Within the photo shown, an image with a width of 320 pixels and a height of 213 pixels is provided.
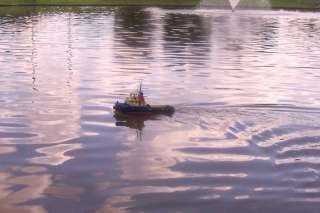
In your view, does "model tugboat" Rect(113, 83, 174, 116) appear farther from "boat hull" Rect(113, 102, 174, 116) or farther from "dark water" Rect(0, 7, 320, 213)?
"dark water" Rect(0, 7, 320, 213)

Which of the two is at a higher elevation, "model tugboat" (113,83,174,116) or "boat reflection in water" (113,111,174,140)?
"model tugboat" (113,83,174,116)

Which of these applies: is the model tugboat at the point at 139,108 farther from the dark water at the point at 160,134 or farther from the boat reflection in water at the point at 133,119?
the dark water at the point at 160,134

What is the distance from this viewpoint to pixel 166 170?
21.1 meters

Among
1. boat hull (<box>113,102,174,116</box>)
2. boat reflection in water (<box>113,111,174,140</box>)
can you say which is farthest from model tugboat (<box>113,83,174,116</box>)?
boat reflection in water (<box>113,111,174,140</box>)

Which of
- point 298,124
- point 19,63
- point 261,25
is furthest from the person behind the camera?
point 261,25

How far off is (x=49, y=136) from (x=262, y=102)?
13.3 meters

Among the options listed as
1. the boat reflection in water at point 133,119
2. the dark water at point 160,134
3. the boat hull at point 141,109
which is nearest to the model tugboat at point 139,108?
the boat hull at point 141,109

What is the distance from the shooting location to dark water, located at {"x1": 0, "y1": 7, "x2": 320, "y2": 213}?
1858cm

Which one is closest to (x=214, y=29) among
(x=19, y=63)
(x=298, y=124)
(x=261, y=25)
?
(x=261, y=25)

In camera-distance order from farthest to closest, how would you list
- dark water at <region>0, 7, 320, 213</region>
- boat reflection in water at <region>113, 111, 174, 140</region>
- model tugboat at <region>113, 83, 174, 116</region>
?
1. model tugboat at <region>113, 83, 174, 116</region>
2. boat reflection in water at <region>113, 111, 174, 140</region>
3. dark water at <region>0, 7, 320, 213</region>

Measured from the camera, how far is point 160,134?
25.9m

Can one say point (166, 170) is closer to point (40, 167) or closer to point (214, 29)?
point (40, 167)

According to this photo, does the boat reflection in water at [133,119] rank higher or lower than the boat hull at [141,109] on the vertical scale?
lower

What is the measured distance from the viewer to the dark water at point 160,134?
61.0 feet
